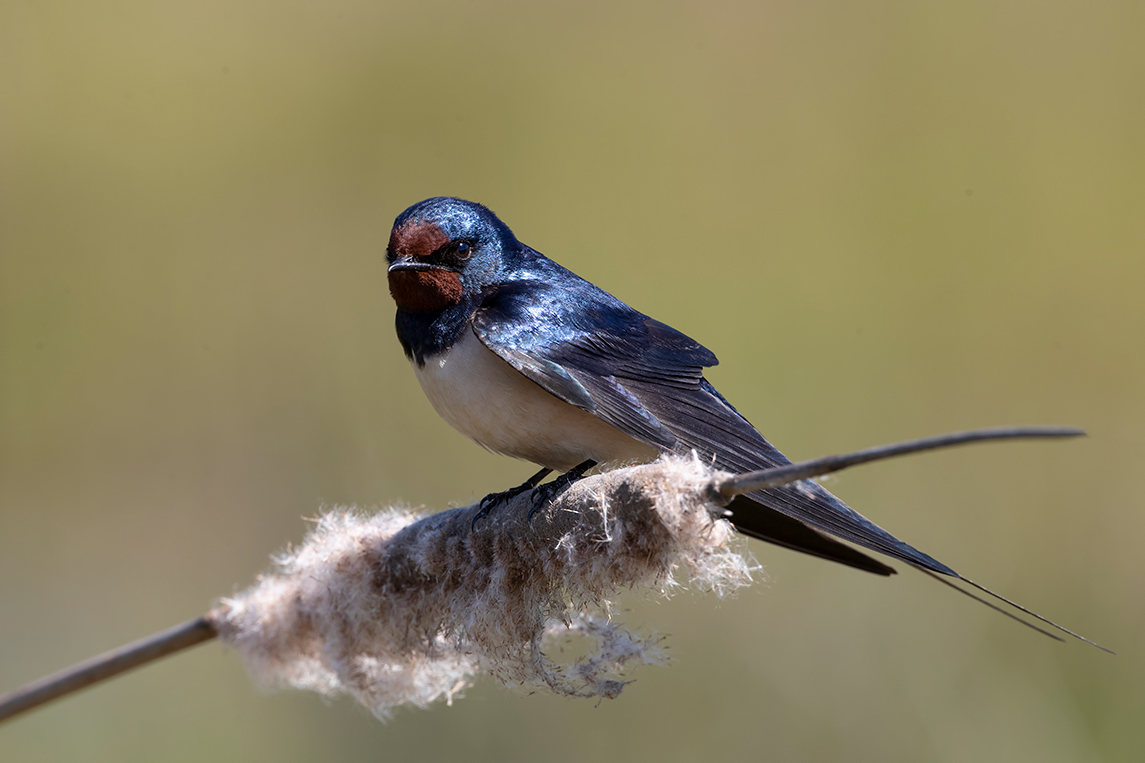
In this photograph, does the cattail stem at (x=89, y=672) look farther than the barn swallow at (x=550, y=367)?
No

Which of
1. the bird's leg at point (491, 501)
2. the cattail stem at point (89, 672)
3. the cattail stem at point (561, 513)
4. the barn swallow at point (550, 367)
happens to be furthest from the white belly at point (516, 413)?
the cattail stem at point (89, 672)

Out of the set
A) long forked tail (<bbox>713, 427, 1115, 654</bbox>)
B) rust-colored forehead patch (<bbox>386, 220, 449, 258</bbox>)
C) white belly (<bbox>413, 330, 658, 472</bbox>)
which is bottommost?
long forked tail (<bbox>713, 427, 1115, 654</bbox>)

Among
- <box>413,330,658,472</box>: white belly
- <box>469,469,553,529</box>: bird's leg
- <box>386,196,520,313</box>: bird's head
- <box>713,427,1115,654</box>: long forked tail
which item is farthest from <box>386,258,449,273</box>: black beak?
<box>713,427,1115,654</box>: long forked tail

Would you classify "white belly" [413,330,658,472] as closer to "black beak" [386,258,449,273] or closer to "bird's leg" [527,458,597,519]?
"bird's leg" [527,458,597,519]

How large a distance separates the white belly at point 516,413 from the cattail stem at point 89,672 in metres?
0.69

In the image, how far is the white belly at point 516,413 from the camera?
1.61m

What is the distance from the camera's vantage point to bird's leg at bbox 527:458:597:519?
1.32 meters

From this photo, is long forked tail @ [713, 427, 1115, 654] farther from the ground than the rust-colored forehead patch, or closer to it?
closer to it

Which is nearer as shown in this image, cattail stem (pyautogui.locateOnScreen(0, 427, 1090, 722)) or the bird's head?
cattail stem (pyautogui.locateOnScreen(0, 427, 1090, 722))

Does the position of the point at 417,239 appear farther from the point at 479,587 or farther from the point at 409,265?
the point at 479,587

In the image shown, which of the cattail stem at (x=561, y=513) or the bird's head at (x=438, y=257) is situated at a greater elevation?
the bird's head at (x=438, y=257)

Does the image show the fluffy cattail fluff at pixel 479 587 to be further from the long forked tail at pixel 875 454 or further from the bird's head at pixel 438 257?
the bird's head at pixel 438 257

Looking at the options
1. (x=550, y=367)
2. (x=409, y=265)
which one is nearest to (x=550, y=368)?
(x=550, y=367)

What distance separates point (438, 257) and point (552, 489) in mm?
535
